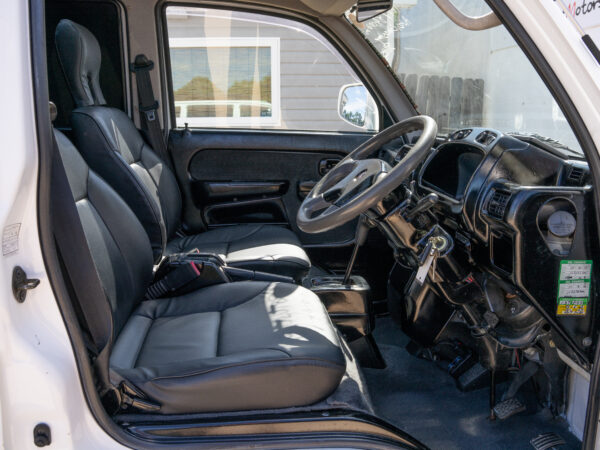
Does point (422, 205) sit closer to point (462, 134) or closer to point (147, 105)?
point (462, 134)

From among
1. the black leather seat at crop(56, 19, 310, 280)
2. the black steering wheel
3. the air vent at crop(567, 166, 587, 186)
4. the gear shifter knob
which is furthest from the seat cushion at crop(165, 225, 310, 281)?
the air vent at crop(567, 166, 587, 186)

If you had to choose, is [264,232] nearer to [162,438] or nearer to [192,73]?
[192,73]

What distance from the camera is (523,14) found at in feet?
3.44

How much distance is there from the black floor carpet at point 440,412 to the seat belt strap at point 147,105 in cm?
142

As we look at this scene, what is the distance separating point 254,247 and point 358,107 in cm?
97

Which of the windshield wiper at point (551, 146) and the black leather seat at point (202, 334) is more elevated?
the windshield wiper at point (551, 146)

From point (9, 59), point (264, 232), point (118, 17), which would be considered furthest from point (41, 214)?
point (118, 17)

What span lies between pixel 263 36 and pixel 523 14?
1910 mm

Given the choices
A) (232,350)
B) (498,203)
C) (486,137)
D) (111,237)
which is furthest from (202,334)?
(486,137)

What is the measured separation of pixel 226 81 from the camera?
2.89 m

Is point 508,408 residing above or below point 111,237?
below

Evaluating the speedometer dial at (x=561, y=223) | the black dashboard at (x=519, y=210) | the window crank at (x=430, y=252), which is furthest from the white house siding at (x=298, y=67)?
the speedometer dial at (x=561, y=223)

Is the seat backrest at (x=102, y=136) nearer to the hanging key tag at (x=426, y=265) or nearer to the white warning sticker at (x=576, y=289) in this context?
the hanging key tag at (x=426, y=265)

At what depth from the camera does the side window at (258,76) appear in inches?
106
